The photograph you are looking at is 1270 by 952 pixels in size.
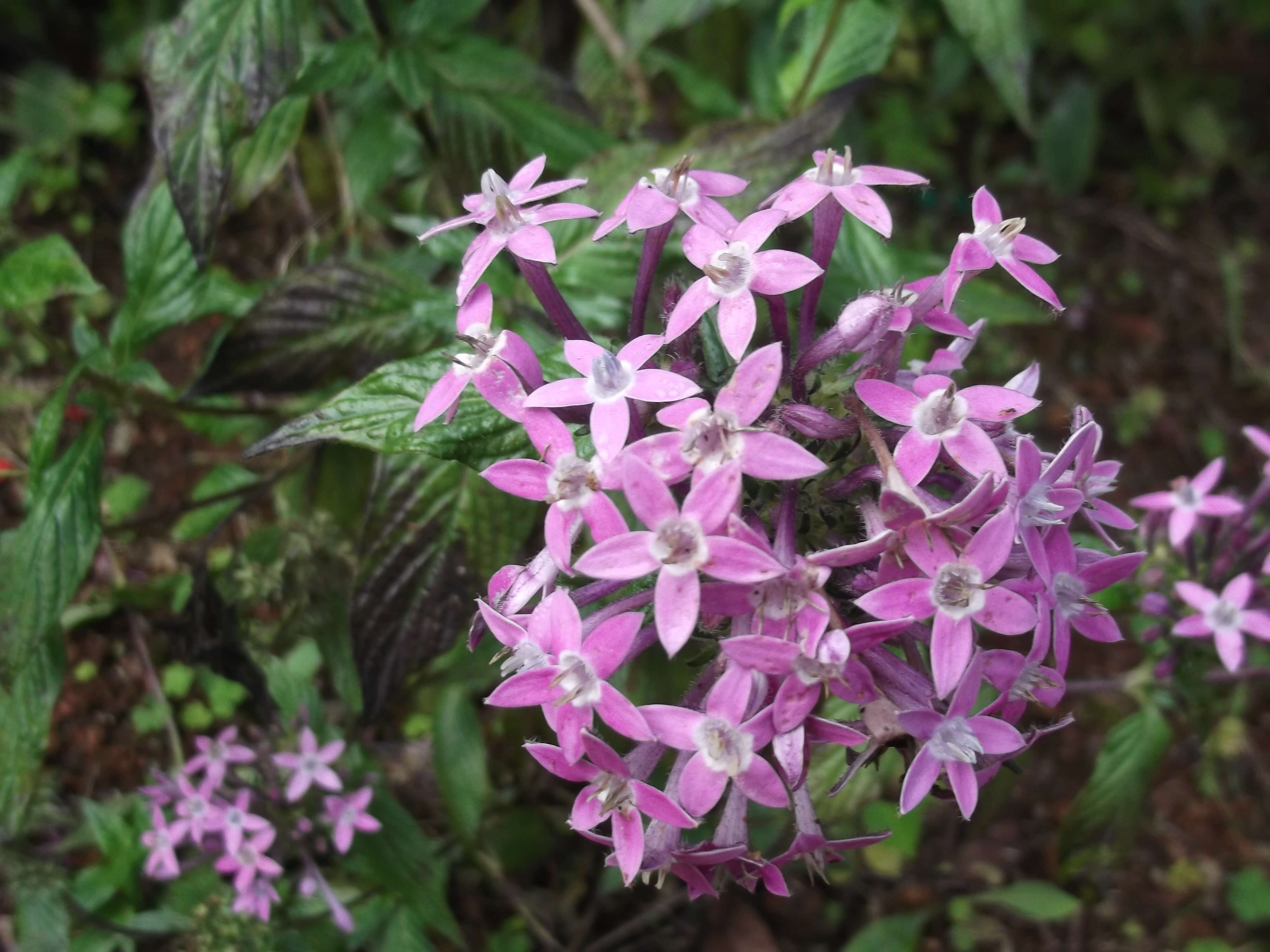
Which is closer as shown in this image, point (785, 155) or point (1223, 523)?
point (785, 155)

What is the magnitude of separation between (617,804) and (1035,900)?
1541 millimetres

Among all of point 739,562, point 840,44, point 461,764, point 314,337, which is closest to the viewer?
point 739,562

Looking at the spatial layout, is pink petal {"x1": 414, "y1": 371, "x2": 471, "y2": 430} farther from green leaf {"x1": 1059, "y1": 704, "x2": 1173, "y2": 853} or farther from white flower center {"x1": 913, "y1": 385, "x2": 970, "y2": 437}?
green leaf {"x1": 1059, "y1": 704, "x2": 1173, "y2": 853}

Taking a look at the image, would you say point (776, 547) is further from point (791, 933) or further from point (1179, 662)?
point (791, 933)

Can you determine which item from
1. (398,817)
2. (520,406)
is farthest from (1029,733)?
(398,817)

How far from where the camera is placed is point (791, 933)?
2.04m

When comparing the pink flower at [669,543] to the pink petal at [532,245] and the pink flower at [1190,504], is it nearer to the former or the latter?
the pink petal at [532,245]

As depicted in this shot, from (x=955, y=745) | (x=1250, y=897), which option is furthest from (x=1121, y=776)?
(x=955, y=745)

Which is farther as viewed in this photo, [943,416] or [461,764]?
[461,764]

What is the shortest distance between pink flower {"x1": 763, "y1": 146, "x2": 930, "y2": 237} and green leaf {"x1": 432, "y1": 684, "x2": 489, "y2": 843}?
3.57 feet

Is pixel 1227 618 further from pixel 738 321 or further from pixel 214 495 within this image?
pixel 214 495

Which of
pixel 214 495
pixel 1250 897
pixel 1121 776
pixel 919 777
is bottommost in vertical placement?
pixel 1250 897

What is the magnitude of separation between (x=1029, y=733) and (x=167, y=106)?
1.35 meters

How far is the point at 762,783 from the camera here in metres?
0.84
